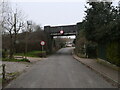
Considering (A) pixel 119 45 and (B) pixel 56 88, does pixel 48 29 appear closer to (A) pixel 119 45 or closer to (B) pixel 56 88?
(A) pixel 119 45

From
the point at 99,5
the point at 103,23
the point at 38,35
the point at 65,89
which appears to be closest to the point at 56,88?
the point at 65,89

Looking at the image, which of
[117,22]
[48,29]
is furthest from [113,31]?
[48,29]

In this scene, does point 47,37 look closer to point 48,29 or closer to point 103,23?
point 48,29

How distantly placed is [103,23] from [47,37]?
34681mm

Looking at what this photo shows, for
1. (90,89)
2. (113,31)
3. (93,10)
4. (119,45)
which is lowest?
(90,89)

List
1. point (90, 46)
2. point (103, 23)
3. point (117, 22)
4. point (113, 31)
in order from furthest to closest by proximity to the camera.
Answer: point (90, 46)
point (103, 23)
point (113, 31)
point (117, 22)

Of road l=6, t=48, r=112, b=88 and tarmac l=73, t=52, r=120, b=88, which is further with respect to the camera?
tarmac l=73, t=52, r=120, b=88

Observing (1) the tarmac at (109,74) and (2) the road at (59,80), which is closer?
(2) the road at (59,80)

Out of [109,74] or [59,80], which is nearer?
[59,80]

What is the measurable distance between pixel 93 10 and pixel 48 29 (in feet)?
117

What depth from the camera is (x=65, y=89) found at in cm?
721

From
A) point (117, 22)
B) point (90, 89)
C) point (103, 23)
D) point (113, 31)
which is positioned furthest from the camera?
point (103, 23)

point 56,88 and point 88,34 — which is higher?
point 88,34

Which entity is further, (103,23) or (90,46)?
(90,46)
